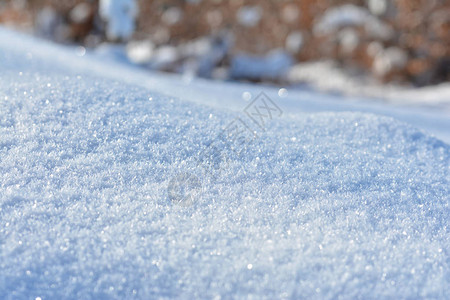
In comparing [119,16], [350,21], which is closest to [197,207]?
[350,21]

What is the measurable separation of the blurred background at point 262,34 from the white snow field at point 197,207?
225 cm

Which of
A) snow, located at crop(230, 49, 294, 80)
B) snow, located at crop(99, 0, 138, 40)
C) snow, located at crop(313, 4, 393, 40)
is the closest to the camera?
snow, located at crop(313, 4, 393, 40)

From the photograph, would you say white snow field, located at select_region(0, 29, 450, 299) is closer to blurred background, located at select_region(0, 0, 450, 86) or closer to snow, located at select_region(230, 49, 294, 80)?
blurred background, located at select_region(0, 0, 450, 86)

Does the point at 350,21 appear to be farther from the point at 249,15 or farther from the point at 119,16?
the point at 119,16

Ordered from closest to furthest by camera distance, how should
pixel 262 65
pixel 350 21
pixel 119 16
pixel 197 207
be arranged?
1. pixel 197 207
2. pixel 350 21
3. pixel 262 65
4. pixel 119 16

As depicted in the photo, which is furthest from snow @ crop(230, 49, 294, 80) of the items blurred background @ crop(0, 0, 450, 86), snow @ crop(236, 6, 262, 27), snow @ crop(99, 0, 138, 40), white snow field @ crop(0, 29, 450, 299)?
white snow field @ crop(0, 29, 450, 299)

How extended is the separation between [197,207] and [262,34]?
3.05m

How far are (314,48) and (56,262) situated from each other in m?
3.15

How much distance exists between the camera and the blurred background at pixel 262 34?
10.3 ft

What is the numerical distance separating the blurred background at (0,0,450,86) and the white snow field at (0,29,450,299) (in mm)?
2253

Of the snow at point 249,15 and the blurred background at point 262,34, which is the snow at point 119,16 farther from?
the snow at point 249,15

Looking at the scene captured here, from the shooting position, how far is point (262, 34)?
11.9 feet

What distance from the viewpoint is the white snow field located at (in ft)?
2.11

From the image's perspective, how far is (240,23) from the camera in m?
3.66
